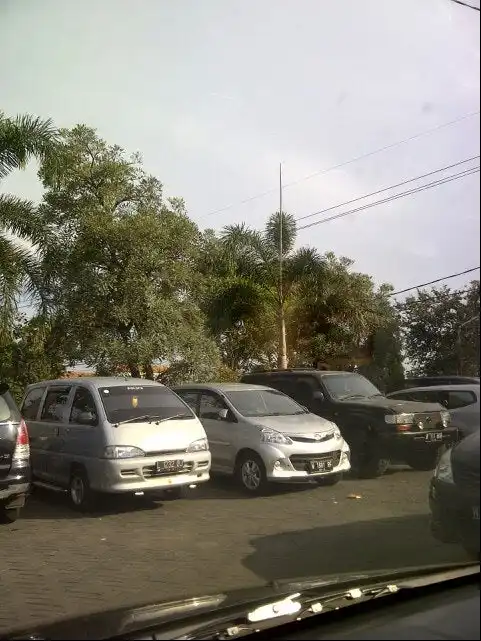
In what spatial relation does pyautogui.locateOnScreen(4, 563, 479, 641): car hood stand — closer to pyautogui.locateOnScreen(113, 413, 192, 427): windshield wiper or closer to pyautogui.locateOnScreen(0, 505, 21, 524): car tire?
pyautogui.locateOnScreen(0, 505, 21, 524): car tire

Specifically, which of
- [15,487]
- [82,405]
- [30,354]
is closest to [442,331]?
[15,487]

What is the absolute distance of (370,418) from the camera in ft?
11.4

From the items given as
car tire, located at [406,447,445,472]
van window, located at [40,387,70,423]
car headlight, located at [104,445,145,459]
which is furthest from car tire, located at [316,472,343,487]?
van window, located at [40,387,70,423]

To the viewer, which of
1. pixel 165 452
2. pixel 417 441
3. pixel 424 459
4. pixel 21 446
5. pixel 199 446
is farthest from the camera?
pixel 199 446

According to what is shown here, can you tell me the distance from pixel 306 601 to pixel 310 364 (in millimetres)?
1212

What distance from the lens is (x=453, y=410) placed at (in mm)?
2072

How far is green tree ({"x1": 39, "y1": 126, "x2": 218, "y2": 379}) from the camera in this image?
6.39 meters

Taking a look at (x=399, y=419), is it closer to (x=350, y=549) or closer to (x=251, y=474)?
(x=350, y=549)

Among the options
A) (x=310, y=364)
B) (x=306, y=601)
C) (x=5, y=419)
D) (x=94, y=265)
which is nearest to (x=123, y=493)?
(x=5, y=419)

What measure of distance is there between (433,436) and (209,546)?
10.1ft

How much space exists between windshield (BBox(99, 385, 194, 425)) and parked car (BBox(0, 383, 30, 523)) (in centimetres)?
106

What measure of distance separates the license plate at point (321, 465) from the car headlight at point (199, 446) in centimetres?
209

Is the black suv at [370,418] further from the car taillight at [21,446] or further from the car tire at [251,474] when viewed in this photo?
the car taillight at [21,446]

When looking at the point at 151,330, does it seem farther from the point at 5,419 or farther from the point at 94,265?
the point at 5,419
